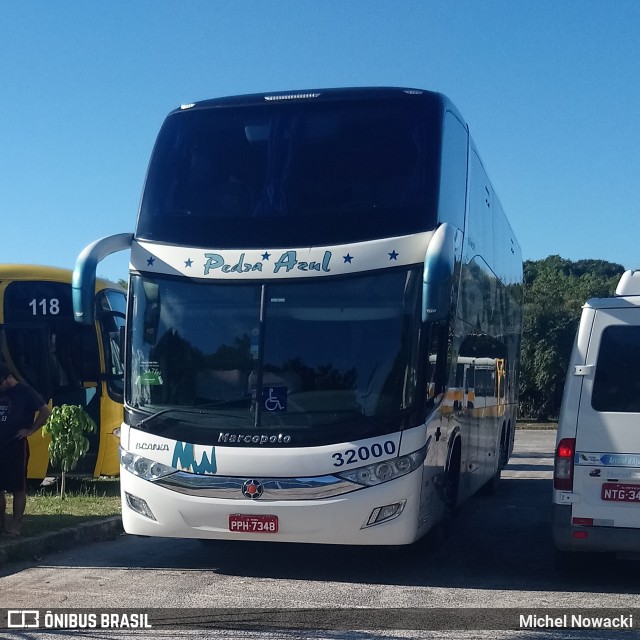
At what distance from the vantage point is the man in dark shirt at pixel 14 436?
33.3 feet

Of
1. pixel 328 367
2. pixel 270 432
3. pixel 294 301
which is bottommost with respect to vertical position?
pixel 270 432

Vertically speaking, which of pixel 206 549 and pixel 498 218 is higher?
pixel 498 218

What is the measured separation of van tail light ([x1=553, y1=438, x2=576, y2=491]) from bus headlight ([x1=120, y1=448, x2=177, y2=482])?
3.34m

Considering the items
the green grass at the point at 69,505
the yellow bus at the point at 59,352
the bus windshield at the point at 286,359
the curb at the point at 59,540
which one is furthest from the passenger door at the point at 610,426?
the yellow bus at the point at 59,352

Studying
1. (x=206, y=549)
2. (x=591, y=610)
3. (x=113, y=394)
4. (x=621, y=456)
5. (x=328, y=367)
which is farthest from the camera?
(x=113, y=394)

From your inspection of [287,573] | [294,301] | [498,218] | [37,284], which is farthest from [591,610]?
[37,284]

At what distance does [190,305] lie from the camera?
9.02 m

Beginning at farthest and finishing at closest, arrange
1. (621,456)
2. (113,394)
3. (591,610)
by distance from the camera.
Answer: (113,394)
(621,456)
(591,610)

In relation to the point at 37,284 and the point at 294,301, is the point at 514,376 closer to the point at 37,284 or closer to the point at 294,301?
the point at 37,284

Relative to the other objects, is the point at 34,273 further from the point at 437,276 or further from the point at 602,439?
the point at 602,439

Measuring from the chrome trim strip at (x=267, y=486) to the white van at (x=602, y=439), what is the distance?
1792 mm

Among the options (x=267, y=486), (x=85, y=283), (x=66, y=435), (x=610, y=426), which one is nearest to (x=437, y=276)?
(x=610, y=426)

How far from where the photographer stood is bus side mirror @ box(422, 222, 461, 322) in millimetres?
8344

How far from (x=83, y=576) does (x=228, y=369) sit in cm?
231
